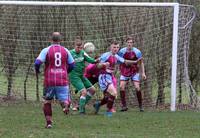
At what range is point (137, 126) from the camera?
11.7m

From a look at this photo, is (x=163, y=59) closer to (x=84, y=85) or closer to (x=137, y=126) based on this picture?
(x=84, y=85)

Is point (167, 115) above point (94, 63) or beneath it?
beneath

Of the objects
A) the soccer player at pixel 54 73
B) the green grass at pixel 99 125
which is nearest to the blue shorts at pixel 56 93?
the soccer player at pixel 54 73

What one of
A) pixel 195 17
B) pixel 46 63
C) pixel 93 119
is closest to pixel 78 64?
pixel 93 119

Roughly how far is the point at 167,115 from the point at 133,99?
3.30m

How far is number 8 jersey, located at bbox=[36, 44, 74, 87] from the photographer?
1109 centimetres

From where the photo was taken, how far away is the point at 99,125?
38.3 ft

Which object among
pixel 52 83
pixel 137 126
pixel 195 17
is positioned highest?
pixel 195 17

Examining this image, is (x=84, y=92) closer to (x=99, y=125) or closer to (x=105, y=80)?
(x=105, y=80)

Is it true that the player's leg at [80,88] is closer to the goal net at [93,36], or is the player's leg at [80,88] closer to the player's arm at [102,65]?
the player's arm at [102,65]

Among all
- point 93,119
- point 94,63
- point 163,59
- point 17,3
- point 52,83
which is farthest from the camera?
point 163,59

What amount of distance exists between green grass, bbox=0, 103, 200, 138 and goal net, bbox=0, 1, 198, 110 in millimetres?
2515

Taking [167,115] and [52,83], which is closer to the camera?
[52,83]

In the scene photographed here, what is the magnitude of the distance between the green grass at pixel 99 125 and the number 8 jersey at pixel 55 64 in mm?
900
